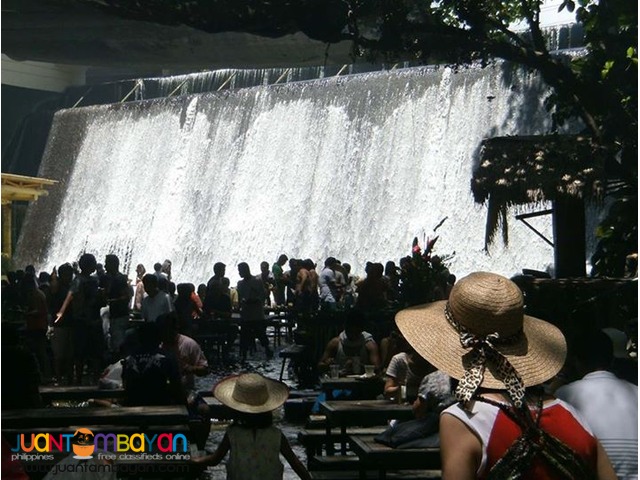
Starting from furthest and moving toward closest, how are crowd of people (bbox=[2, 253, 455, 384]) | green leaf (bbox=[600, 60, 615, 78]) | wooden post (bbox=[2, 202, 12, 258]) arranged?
wooden post (bbox=[2, 202, 12, 258])
crowd of people (bbox=[2, 253, 455, 384])
green leaf (bbox=[600, 60, 615, 78])

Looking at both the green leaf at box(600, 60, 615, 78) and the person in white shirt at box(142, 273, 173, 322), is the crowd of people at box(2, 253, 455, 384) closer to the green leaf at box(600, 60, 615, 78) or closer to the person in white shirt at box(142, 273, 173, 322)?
the person in white shirt at box(142, 273, 173, 322)

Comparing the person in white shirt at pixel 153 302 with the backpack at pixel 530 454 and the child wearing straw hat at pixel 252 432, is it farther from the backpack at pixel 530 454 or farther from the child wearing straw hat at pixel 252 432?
the backpack at pixel 530 454

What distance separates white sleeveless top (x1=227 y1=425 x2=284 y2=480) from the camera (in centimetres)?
554

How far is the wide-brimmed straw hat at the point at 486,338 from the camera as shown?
2.84m

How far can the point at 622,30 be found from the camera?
430 inches

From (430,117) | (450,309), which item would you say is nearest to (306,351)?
(450,309)

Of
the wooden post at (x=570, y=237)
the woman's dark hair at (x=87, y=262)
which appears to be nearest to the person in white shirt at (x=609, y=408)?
the wooden post at (x=570, y=237)

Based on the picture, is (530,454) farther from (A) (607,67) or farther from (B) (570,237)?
(B) (570,237)

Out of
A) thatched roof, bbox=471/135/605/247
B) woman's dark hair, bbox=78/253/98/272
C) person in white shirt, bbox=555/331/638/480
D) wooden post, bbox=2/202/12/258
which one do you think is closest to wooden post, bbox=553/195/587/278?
thatched roof, bbox=471/135/605/247

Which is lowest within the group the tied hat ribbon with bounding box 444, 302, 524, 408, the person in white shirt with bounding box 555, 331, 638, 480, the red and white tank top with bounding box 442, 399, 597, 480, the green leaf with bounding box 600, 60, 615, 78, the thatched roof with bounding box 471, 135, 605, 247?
the person in white shirt with bounding box 555, 331, 638, 480

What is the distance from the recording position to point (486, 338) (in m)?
2.87

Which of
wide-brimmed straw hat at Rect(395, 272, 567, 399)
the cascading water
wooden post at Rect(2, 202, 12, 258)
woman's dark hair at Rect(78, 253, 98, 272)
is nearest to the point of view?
wide-brimmed straw hat at Rect(395, 272, 567, 399)

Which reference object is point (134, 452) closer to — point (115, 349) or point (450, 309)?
point (450, 309)

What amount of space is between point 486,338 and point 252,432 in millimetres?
2859
